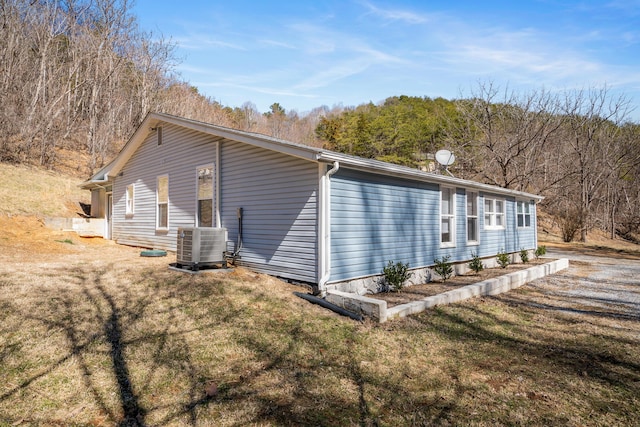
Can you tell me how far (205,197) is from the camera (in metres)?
9.27

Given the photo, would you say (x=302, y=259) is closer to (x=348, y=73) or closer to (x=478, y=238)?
(x=478, y=238)

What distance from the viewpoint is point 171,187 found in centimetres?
1052

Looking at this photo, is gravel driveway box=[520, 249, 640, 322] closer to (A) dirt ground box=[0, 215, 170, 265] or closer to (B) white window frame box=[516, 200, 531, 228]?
(B) white window frame box=[516, 200, 531, 228]

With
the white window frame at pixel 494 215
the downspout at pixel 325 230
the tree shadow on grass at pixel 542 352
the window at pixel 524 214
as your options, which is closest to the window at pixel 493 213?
the white window frame at pixel 494 215

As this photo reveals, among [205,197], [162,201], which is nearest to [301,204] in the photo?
[205,197]

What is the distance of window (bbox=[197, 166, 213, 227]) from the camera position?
29.9ft

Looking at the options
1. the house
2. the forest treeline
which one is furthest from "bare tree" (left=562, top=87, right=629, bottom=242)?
the house

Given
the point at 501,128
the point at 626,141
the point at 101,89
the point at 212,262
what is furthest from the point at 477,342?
the point at 626,141

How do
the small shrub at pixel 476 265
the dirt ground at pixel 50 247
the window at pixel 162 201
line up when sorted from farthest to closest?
the window at pixel 162 201
the small shrub at pixel 476 265
the dirt ground at pixel 50 247

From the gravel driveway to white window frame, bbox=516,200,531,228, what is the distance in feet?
6.71

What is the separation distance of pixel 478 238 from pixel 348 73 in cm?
1002

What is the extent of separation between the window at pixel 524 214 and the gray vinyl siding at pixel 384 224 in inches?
166

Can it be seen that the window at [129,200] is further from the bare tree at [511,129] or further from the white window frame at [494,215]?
the bare tree at [511,129]

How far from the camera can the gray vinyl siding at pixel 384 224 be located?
6.71m
